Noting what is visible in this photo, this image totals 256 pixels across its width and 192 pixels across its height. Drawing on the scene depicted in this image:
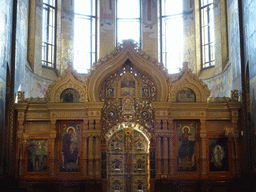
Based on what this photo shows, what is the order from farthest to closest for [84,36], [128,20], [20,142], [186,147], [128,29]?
[128,20], [128,29], [84,36], [186,147], [20,142]

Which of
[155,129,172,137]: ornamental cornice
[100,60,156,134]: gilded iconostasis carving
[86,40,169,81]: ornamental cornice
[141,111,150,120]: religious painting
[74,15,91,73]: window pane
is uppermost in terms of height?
[74,15,91,73]: window pane

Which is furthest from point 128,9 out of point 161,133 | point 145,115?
point 161,133

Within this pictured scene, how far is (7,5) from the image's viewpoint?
690 inches

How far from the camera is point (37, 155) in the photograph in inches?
723

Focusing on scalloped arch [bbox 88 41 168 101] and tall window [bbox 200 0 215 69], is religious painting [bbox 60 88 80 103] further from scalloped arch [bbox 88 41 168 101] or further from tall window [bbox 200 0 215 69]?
tall window [bbox 200 0 215 69]

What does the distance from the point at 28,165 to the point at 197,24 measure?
13.5m

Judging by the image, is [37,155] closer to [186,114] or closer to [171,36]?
[186,114]

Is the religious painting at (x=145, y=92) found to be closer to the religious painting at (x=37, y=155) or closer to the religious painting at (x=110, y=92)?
the religious painting at (x=110, y=92)

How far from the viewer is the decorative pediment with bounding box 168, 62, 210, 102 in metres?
18.5

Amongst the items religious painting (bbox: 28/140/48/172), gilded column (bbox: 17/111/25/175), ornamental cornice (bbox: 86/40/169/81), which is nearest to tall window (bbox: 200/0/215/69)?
ornamental cornice (bbox: 86/40/169/81)

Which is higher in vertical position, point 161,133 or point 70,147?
point 161,133

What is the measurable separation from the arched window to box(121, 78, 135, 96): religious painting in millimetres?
8005

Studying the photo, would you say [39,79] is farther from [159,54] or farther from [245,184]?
[245,184]

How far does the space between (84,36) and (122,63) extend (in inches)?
346
